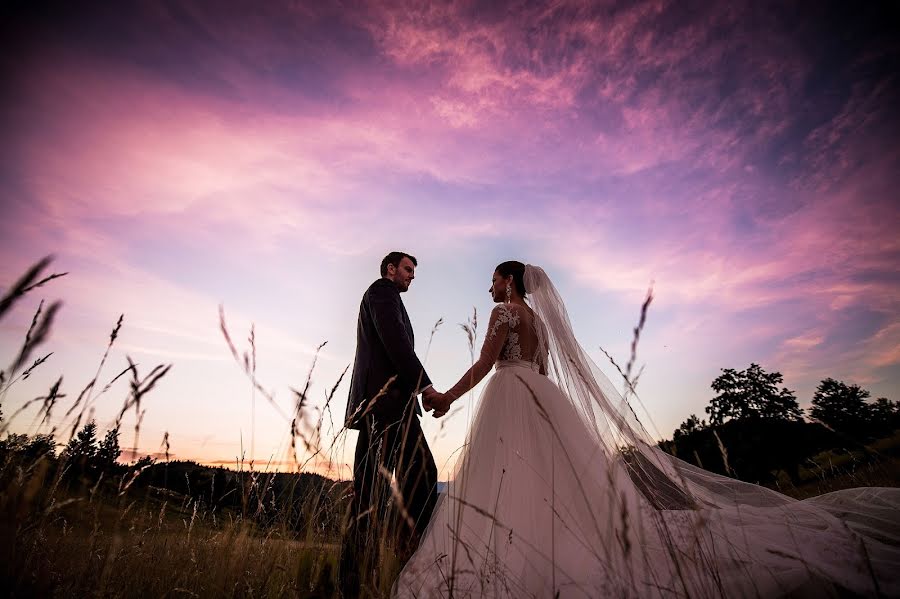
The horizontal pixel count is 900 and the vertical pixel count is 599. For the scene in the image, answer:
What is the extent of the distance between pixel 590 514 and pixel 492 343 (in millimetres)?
2118

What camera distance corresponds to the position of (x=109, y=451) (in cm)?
190

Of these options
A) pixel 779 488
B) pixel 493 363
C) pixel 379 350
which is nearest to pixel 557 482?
pixel 493 363

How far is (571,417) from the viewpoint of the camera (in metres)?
3.47

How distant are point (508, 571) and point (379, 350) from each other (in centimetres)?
220

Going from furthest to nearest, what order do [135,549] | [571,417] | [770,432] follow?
[770,432] → [571,417] → [135,549]

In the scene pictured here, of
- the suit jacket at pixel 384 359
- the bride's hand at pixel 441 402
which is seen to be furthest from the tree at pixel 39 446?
the bride's hand at pixel 441 402

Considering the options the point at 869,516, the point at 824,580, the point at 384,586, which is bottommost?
the point at 384,586

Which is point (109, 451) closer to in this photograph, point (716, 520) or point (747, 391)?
point (716, 520)

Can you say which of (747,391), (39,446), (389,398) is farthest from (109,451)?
(747,391)

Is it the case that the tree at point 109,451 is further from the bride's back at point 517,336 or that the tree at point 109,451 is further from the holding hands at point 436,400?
the bride's back at point 517,336

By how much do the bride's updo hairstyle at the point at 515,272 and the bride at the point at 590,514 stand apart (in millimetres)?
341

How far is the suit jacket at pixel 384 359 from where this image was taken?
3.55 metres

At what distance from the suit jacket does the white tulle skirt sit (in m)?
0.77

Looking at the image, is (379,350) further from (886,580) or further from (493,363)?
(886,580)
